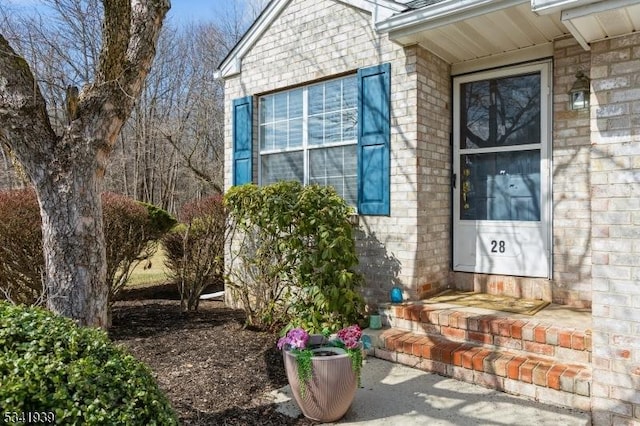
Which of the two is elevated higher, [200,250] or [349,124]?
[349,124]

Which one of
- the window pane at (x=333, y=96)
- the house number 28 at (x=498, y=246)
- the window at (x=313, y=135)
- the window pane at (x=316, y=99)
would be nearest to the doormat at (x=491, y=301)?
the house number 28 at (x=498, y=246)

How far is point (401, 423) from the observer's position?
9.46ft

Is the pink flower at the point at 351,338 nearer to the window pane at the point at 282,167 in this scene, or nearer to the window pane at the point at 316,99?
the window pane at the point at 282,167

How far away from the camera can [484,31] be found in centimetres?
406

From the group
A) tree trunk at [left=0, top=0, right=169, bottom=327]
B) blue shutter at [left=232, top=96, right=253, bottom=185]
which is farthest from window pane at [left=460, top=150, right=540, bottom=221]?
tree trunk at [left=0, top=0, right=169, bottom=327]

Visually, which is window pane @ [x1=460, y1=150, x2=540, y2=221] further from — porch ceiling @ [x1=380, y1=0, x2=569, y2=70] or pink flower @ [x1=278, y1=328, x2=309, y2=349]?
pink flower @ [x1=278, y1=328, x2=309, y2=349]

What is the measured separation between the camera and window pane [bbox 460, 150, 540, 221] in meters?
4.42

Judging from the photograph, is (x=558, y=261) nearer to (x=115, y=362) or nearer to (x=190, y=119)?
(x=115, y=362)

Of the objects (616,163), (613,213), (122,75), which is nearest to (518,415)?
(613,213)

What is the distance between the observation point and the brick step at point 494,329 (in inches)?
130

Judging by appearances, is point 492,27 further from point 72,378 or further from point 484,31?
point 72,378

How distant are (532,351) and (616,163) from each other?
60.1 inches

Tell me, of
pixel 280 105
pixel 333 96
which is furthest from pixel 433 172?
pixel 280 105

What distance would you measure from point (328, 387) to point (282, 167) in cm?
344
